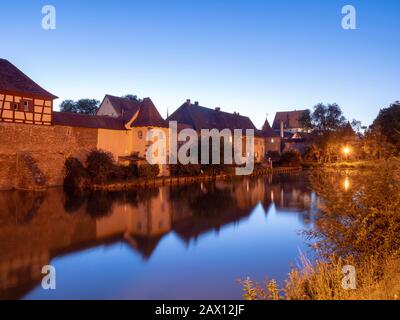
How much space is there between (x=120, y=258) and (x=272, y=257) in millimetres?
4034

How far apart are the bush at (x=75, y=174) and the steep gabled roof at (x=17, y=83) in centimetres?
428

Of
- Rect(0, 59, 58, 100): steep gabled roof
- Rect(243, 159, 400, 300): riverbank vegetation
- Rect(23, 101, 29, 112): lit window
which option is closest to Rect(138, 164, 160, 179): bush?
Rect(0, 59, 58, 100): steep gabled roof

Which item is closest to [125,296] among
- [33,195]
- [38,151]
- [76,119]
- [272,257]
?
[272,257]

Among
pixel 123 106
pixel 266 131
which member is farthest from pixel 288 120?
pixel 123 106

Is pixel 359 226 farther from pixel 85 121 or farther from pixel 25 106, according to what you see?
pixel 85 121

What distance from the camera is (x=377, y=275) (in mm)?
6008

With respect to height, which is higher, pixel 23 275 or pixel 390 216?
pixel 390 216

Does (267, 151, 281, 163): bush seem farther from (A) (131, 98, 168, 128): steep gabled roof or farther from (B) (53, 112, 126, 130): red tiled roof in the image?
(B) (53, 112, 126, 130): red tiled roof

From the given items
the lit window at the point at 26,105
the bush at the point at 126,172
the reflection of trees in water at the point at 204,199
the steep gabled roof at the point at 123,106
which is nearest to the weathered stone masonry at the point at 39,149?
the lit window at the point at 26,105

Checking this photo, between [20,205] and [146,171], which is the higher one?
[146,171]

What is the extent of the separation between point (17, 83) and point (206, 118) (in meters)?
23.7

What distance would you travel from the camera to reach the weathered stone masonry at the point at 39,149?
2122 cm

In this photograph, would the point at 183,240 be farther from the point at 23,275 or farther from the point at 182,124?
the point at 182,124

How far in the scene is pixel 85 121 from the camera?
26922 mm
